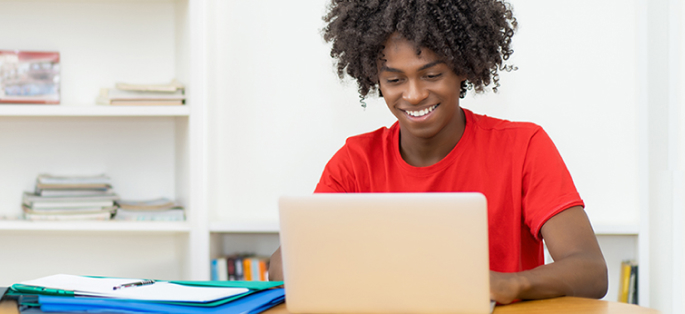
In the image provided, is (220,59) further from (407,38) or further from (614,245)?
(614,245)

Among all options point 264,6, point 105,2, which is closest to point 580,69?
point 264,6

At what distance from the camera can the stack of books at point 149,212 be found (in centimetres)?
214

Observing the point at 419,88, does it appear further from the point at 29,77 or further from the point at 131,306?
the point at 29,77

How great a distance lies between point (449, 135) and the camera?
1.53 metres

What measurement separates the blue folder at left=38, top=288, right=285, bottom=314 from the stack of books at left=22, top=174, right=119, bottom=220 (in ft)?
4.10

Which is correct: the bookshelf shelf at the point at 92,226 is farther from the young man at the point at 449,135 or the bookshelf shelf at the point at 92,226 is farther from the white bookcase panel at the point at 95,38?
the young man at the point at 449,135

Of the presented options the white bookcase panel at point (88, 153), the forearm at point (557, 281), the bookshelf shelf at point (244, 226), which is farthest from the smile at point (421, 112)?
the white bookcase panel at point (88, 153)

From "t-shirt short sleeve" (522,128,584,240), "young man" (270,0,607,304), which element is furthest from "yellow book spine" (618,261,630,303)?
Result: "t-shirt short sleeve" (522,128,584,240)

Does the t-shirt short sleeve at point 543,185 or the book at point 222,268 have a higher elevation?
the t-shirt short sleeve at point 543,185

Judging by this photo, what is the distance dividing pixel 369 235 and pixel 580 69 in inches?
63.6

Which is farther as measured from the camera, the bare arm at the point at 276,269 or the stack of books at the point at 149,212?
the stack of books at the point at 149,212

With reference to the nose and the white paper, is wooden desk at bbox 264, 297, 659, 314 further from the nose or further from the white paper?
the nose

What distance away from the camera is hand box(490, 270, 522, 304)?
917 millimetres

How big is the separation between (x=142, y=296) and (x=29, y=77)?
5.19 ft
